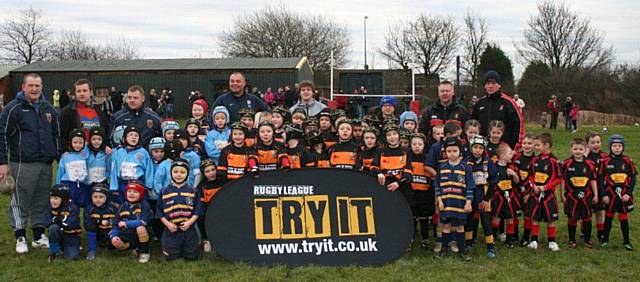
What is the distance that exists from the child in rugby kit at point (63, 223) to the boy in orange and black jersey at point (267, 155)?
2.02m

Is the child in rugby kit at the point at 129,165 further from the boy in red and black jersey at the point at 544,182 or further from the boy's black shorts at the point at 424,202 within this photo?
the boy in red and black jersey at the point at 544,182

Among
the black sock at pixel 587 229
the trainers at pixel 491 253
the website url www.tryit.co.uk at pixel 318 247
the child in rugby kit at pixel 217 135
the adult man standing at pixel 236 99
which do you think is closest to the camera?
the website url www.tryit.co.uk at pixel 318 247

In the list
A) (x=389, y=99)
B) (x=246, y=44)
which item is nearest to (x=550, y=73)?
(x=246, y=44)

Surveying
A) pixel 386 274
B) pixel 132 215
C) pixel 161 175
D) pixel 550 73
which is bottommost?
pixel 386 274

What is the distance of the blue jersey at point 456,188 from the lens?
19.0 ft

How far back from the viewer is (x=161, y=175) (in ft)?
20.1

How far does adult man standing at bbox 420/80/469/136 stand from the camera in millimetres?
6719

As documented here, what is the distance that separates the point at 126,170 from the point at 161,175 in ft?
1.25

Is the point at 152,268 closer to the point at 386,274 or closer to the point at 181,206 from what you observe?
the point at 181,206

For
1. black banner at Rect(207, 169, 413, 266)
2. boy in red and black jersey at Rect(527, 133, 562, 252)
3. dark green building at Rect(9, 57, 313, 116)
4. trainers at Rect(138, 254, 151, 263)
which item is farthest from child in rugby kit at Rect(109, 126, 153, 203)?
dark green building at Rect(9, 57, 313, 116)

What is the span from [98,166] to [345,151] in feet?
9.24

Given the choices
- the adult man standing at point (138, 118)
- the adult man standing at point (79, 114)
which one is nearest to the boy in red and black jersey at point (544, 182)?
the adult man standing at point (138, 118)

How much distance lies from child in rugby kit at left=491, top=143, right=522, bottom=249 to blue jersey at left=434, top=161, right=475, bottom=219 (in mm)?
572

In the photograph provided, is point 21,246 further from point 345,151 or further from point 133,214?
point 345,151
